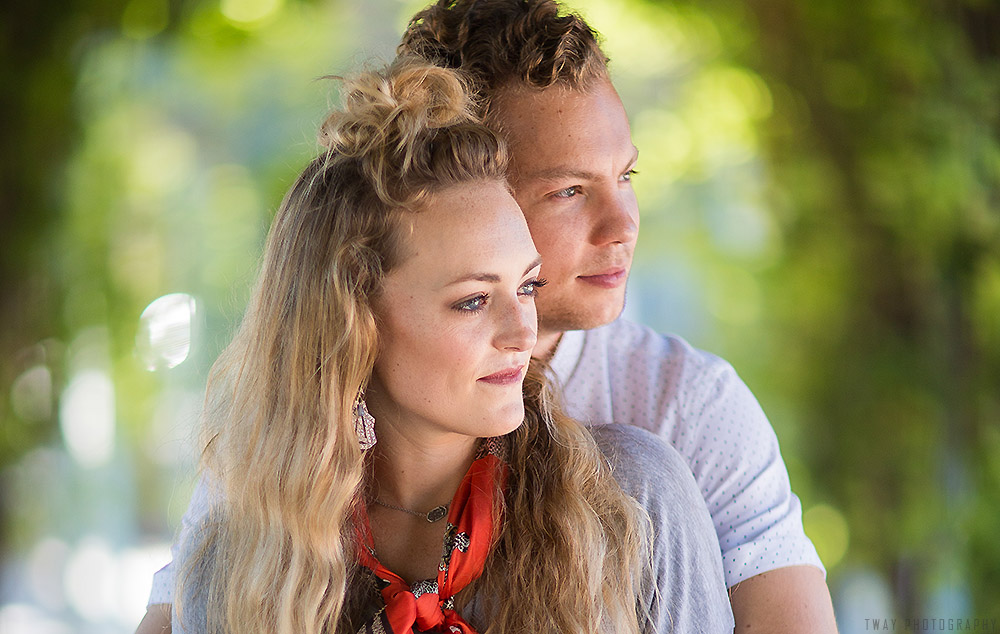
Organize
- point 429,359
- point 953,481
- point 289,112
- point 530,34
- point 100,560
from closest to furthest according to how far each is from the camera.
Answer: point 429,359 → point 530,34 → point 953,481 → point 100,560 → point 289,112

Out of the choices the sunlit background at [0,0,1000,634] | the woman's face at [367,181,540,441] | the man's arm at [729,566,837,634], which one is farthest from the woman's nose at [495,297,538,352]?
the sunlit background at [0,0,1000,634]

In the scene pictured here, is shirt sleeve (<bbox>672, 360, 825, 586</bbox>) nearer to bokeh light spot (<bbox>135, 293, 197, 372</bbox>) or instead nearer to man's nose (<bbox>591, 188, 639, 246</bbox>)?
man's nose (<bbox>591, 188, 639, 246</bbox>)

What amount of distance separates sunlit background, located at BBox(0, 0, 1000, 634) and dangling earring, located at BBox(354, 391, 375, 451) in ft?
5.28

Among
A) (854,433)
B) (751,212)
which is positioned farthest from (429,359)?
(751,212)

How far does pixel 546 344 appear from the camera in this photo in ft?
4.99

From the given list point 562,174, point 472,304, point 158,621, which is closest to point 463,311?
point 472,304

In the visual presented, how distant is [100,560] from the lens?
3.58 meters

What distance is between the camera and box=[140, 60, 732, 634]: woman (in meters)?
1.22

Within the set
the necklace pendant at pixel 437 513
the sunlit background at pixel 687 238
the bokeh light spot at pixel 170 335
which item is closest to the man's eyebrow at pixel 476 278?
the necklace pendant at pixel 437 513

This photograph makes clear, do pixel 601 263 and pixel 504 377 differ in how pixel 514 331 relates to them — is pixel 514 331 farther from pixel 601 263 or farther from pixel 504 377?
pixel 601 263

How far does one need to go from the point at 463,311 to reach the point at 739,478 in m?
0.50

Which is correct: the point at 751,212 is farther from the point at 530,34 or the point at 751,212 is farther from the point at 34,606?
the point at 34,606

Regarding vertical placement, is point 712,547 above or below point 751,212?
below

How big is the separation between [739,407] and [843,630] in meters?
2.20
